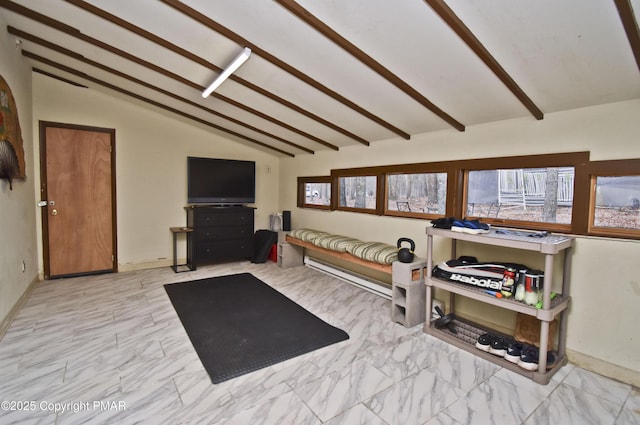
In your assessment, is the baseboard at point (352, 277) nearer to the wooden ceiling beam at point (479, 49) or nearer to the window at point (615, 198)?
the window at point (615, 198)

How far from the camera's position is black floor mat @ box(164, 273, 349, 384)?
2586 mm

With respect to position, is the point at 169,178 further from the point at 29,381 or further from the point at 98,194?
the point at 29,381

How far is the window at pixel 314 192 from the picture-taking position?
5.45 m

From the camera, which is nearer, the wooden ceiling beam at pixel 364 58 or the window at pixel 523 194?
the wooden ceiling beam at pixel 364 58

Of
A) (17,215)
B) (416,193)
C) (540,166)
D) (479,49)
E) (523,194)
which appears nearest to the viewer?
(479,49)

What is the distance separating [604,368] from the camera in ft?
7.89

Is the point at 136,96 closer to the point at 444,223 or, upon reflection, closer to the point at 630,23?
the point at 444,223

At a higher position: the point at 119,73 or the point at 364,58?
the point at 119,73

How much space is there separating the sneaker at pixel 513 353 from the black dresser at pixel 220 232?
4318 millimetres

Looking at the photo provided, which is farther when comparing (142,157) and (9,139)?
(142,157)

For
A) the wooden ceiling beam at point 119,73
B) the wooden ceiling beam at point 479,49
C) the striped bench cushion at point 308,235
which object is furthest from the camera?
the striped bench cushion at point 308,235

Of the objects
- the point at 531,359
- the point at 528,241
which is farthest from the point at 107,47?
the point at 531,359

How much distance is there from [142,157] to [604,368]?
20.2 ft

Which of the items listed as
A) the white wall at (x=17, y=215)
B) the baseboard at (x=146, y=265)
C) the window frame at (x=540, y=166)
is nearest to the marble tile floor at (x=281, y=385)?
the white wall at (x=17, y=215)
